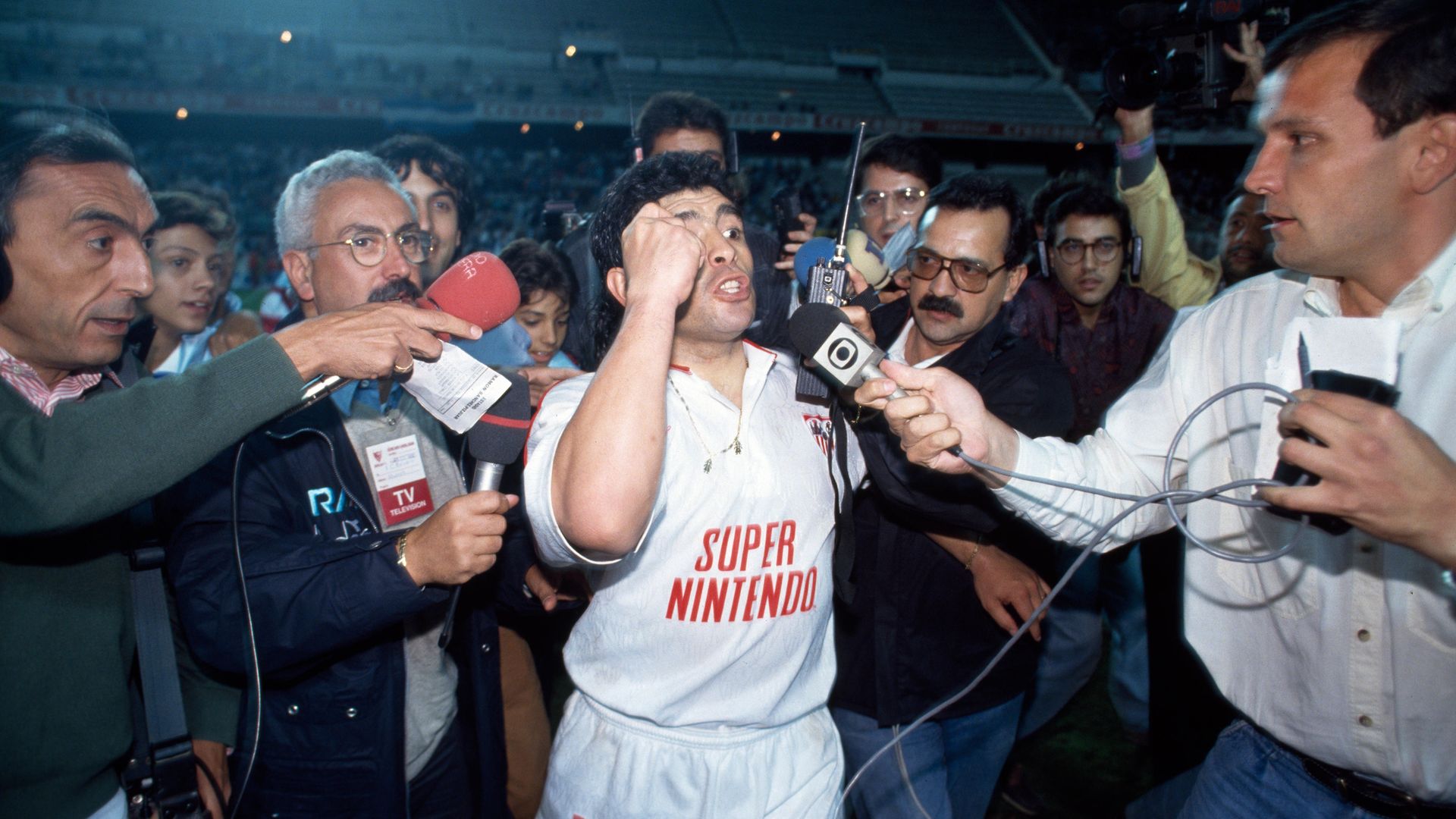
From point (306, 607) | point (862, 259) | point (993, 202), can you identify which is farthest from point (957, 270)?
point (306, 607)

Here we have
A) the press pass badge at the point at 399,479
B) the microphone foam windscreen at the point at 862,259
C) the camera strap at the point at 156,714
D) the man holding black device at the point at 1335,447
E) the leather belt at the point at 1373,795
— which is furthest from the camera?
the microphone foam windscreen at the point at 862,259

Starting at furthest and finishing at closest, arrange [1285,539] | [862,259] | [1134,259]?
[1134,259] → [862,259] → [1285,539]

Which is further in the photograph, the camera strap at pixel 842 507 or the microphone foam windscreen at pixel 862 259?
the microphone foam windscreen at pixel 862 259

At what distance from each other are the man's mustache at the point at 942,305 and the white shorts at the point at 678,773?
1.31m

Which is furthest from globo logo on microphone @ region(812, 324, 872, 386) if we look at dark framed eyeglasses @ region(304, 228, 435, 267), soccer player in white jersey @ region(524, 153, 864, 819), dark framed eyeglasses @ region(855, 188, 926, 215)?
dark framed eyeglasses @ region(855, 188, 926, 215)

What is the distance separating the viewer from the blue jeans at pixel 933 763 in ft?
7.93

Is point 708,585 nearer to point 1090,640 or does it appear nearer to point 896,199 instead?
point 1090,640

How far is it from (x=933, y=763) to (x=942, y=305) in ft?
4.46

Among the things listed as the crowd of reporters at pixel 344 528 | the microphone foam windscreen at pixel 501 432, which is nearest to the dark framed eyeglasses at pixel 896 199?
the crowd of reporters at pixel 344 528

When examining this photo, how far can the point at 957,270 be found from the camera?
2.58 metres

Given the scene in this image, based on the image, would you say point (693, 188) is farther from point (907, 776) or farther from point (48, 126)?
point (907, 776)

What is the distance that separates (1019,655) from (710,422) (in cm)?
135

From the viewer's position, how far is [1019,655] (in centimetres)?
256

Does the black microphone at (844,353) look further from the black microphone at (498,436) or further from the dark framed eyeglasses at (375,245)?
the dark framed eyeglasses at (375,245)
